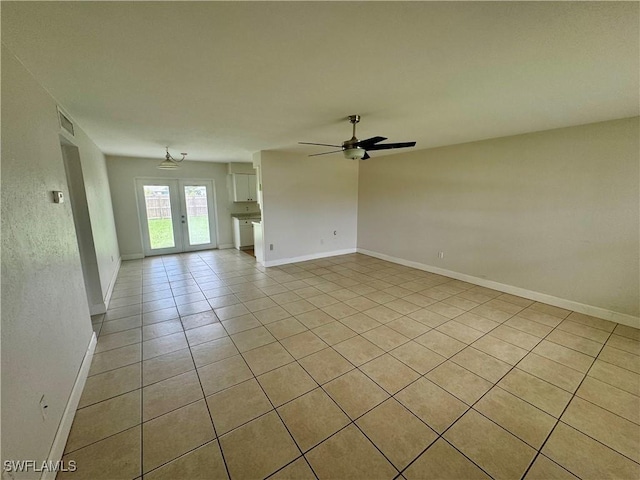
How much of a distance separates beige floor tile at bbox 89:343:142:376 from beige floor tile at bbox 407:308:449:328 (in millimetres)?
3063

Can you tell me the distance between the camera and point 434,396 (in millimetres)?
1961

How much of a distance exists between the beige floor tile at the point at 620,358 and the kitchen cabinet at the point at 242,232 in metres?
6.64

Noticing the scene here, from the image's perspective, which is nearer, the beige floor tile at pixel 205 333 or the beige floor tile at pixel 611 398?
the beige floor tile at pixel 611 398

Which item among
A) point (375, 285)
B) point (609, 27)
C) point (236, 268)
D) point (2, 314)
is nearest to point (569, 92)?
point (609, 27)

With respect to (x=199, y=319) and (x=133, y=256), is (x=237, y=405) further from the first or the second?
(x=133, y=256)

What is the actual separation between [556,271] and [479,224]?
3.85ft

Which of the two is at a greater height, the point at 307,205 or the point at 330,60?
the point at 330,60

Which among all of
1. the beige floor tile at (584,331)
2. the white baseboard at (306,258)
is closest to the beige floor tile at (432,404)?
the beige floor tile at (584,331)

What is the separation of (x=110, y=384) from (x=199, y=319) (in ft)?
3.68

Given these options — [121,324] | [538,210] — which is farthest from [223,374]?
[538,210]

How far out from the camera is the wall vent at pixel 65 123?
2403 millimetres

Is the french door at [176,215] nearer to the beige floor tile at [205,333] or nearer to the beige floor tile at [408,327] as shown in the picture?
the beige floor tile at [205,333]

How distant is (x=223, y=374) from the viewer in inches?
86.7

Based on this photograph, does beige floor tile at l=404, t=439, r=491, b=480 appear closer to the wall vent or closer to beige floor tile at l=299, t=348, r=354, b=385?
beige floor tile at l=299, t=348, r=354, b=385
